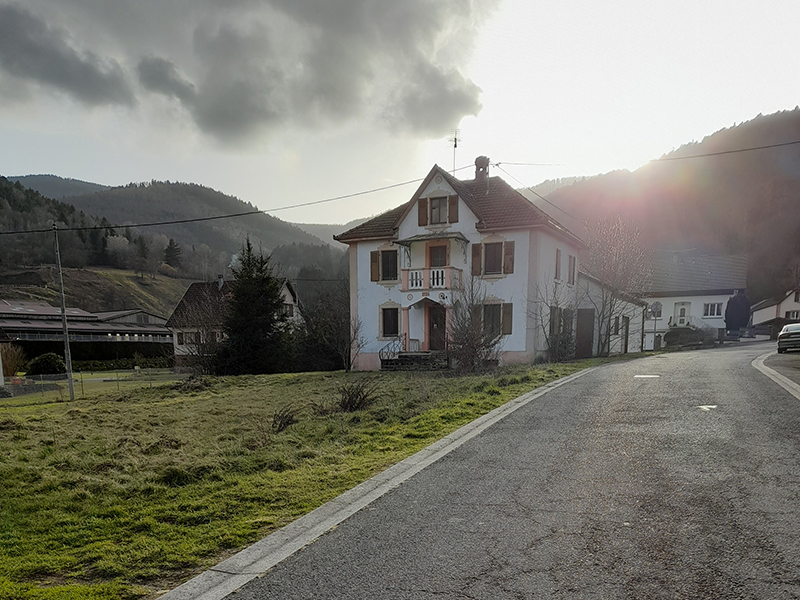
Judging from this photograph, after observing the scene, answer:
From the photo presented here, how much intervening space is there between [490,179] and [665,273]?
3220cm

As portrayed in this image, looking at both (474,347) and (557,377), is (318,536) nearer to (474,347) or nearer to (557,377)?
(557,377)

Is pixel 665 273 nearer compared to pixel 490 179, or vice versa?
pixel 490 179

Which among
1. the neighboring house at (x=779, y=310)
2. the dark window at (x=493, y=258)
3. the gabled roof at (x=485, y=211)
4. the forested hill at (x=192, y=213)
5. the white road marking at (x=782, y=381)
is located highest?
the forested hill at (x=192, y=213)

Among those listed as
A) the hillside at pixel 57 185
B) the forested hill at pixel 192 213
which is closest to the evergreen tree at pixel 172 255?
the forested hill at pixel 192 213

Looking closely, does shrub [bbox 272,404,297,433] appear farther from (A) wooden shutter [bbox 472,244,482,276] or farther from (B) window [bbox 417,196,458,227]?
(B) window [bbox 417,196,458,227]

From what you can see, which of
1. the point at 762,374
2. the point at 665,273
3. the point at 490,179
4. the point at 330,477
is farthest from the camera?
the point at 665,273

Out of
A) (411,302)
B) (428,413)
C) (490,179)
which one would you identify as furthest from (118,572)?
(490,179)

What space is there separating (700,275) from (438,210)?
121 feet

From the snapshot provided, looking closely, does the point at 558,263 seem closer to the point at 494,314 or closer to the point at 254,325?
the point at 494,314

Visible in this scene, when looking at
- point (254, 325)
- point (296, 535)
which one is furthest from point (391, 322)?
point (296, 535)

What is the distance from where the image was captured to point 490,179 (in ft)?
88.9

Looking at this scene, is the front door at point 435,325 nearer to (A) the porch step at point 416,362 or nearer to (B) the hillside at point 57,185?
(A) the porch step at point 416,362

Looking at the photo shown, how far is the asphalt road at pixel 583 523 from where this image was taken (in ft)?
9.84

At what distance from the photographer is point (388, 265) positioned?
25.8 meters
